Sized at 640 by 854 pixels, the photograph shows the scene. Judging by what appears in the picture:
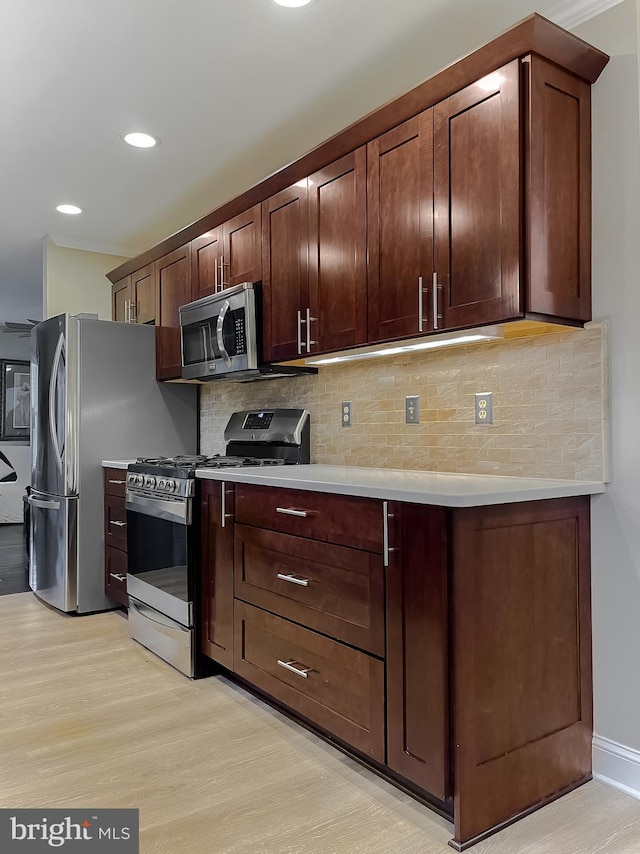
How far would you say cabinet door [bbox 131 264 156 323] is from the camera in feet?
13.6

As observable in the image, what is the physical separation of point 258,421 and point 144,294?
136cm

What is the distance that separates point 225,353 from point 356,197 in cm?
111

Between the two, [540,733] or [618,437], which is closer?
[540,733]

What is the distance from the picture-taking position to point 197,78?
8.65 ft

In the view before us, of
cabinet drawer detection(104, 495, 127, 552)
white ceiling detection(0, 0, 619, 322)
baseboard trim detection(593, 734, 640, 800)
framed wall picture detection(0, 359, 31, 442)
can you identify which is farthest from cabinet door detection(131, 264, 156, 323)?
framed wall picture detection(0, 359, 31, 442)

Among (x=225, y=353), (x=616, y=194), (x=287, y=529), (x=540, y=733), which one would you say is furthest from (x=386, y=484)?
(x=225, y=353)

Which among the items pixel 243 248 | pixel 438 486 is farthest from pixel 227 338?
pixel 438 486

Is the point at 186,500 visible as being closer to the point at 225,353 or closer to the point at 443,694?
the point at 225,353

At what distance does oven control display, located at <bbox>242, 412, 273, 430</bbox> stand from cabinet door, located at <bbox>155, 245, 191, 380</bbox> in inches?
22.2

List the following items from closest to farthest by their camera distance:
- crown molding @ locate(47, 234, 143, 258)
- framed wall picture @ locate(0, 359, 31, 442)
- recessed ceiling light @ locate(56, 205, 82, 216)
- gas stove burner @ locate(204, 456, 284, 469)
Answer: gas stove burner @ locate(204, 456, 284, 469) → recessed ceiling light @ locate(56, 205, 82, 216) → crown molding @ locate(47, 234, 143, 258) → framed wall picture @ locate(0, 359, 31, 442)

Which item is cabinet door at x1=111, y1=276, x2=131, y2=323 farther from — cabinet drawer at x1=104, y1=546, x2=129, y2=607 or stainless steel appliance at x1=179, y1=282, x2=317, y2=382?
cabinet drawer at x1=104, y1=546, x2=129, y2=607

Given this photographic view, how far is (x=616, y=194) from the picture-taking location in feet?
6.56

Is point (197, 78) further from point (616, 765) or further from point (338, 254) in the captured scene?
point (616, 765)

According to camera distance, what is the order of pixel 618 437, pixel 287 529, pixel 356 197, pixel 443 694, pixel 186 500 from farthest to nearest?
1. pixel 186 500
2. pixel 356 197
3. pixel 287 529
4. pixel 618 437
5. pixel 443 694
